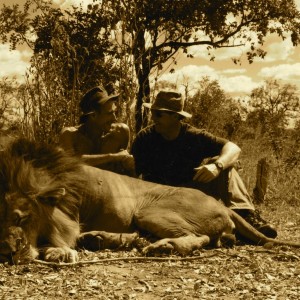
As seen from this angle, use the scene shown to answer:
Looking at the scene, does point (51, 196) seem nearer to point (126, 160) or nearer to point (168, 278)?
point (168, 278)

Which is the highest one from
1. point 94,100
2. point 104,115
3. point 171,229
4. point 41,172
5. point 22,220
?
point 94,100

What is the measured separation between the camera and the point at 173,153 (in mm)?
5867

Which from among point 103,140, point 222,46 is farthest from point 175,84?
point 222,46

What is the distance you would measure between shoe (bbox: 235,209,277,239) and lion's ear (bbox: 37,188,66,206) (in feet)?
6.04

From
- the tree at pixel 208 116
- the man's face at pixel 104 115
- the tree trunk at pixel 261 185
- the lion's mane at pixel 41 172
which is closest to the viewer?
the lion's mane at pixel 41 172

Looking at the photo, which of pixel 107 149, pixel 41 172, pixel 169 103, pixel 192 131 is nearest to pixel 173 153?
pixel 192 131

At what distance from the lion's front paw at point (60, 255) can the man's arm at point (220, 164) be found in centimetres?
144

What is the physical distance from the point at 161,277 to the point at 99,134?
6.84 ft

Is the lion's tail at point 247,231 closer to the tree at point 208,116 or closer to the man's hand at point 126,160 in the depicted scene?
the man's hand at point 126,160

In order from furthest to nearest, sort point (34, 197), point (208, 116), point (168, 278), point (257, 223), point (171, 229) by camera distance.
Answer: point (208, 116) < point (257, 223) < point (171, 229) < point (34, 197) < point (168, 278)

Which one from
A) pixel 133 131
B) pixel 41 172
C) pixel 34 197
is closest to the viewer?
pixel 34 197

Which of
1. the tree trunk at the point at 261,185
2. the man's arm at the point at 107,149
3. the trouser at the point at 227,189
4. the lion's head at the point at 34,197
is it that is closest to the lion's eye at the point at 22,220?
the lion's head at the point at 34,197

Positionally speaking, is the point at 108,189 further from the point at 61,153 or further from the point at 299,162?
the point at 299,162

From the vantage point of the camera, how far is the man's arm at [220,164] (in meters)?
5.24
